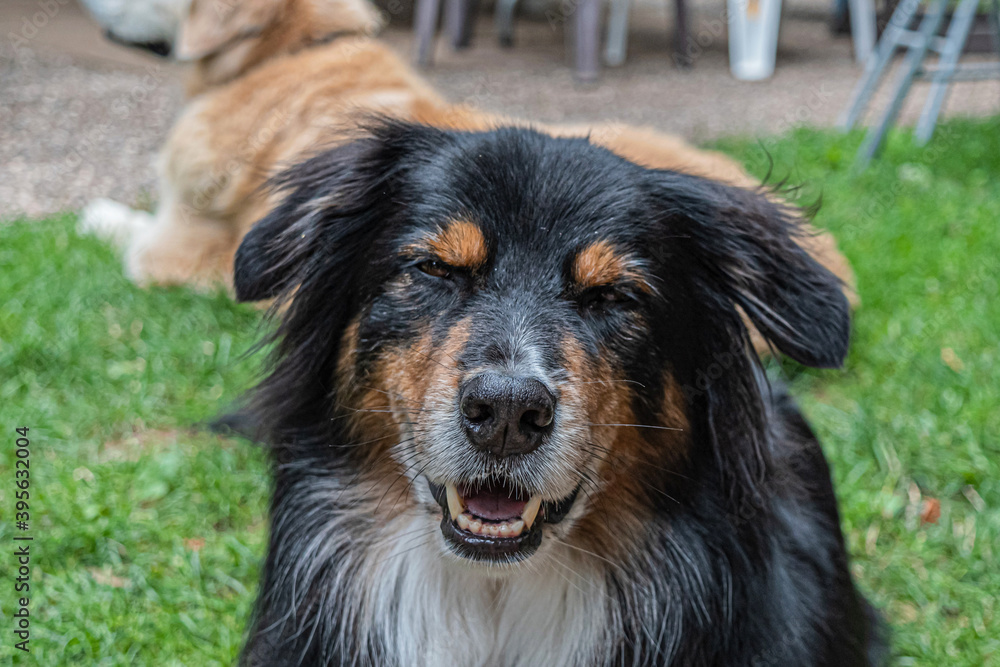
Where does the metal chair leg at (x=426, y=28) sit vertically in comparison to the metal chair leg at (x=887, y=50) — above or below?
below

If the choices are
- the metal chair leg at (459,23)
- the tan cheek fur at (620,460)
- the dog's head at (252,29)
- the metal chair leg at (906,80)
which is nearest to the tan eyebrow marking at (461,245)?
the tan cheek fur at (620,460)

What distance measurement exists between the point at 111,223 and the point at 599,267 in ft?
16.1

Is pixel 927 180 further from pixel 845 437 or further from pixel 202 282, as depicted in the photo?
pixel 202 282

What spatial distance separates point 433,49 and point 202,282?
7.67 meters

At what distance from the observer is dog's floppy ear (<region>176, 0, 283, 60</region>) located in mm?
5422

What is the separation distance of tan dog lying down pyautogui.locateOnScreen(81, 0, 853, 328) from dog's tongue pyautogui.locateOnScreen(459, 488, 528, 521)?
129 inches

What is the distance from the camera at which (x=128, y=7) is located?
5.90 m

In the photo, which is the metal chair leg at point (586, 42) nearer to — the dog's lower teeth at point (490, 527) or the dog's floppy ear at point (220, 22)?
the dog's floppy ear at point (220, 22)

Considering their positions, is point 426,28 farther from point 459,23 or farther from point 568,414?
point 568,414

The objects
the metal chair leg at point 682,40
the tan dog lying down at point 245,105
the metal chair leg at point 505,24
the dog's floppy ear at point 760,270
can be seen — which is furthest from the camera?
the metal chair leg at point 505,24

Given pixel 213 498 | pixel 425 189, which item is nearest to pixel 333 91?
pixel 213 498

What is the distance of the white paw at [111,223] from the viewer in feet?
20.0

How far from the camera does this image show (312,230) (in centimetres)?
248

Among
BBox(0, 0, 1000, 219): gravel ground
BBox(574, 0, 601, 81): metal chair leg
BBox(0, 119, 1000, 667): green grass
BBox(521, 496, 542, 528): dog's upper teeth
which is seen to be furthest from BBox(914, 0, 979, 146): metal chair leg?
BBox(521, 496, 542, 528): dog's upper teeth
